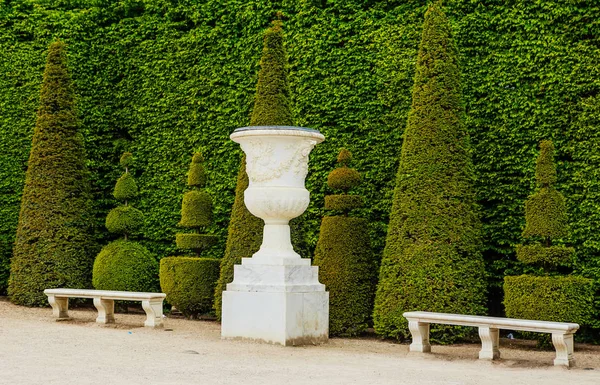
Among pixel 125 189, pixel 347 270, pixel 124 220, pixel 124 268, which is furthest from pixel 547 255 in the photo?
pixel 125 189

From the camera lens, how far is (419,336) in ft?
28.5

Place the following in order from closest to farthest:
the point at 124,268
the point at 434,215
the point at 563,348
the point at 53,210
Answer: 1. the point at 563,348
2. the point at 434,215
3. the point at 124,268
4. the point at 53,210

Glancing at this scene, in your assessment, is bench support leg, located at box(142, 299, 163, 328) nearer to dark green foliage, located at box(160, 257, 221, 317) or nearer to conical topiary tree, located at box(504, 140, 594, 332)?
dark green foliage, located at box(160, 257, 221, 317)

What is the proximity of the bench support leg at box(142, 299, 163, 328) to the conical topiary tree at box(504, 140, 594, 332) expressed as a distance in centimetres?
457

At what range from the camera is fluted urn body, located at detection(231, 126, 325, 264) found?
9.00 m

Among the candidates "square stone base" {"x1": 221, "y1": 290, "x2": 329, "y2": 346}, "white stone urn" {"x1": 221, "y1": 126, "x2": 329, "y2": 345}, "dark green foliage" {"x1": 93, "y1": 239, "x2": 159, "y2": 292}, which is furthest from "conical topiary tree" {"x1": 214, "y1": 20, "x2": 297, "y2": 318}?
"dark green foliage" {"x1": 93, "y1": 239, "x2": 159, "y2": 292}

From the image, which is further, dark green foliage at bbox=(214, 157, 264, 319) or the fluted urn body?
dark green foliage at bbox=(214, 157, 264, 319)

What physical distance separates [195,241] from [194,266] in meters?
0.46

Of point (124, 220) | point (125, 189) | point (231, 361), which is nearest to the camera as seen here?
point (231, 361)

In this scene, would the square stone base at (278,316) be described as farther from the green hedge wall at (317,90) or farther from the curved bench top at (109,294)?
the green hedge wall at (317,90)

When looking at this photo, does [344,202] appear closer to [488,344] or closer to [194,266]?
[194,266]

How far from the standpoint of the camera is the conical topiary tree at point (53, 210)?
41.2ft

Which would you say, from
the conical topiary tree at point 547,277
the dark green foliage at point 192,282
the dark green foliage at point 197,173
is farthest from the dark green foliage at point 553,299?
the dark green foliage at point 197,173

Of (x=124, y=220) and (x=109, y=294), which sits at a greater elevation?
(x=124, y=220)
